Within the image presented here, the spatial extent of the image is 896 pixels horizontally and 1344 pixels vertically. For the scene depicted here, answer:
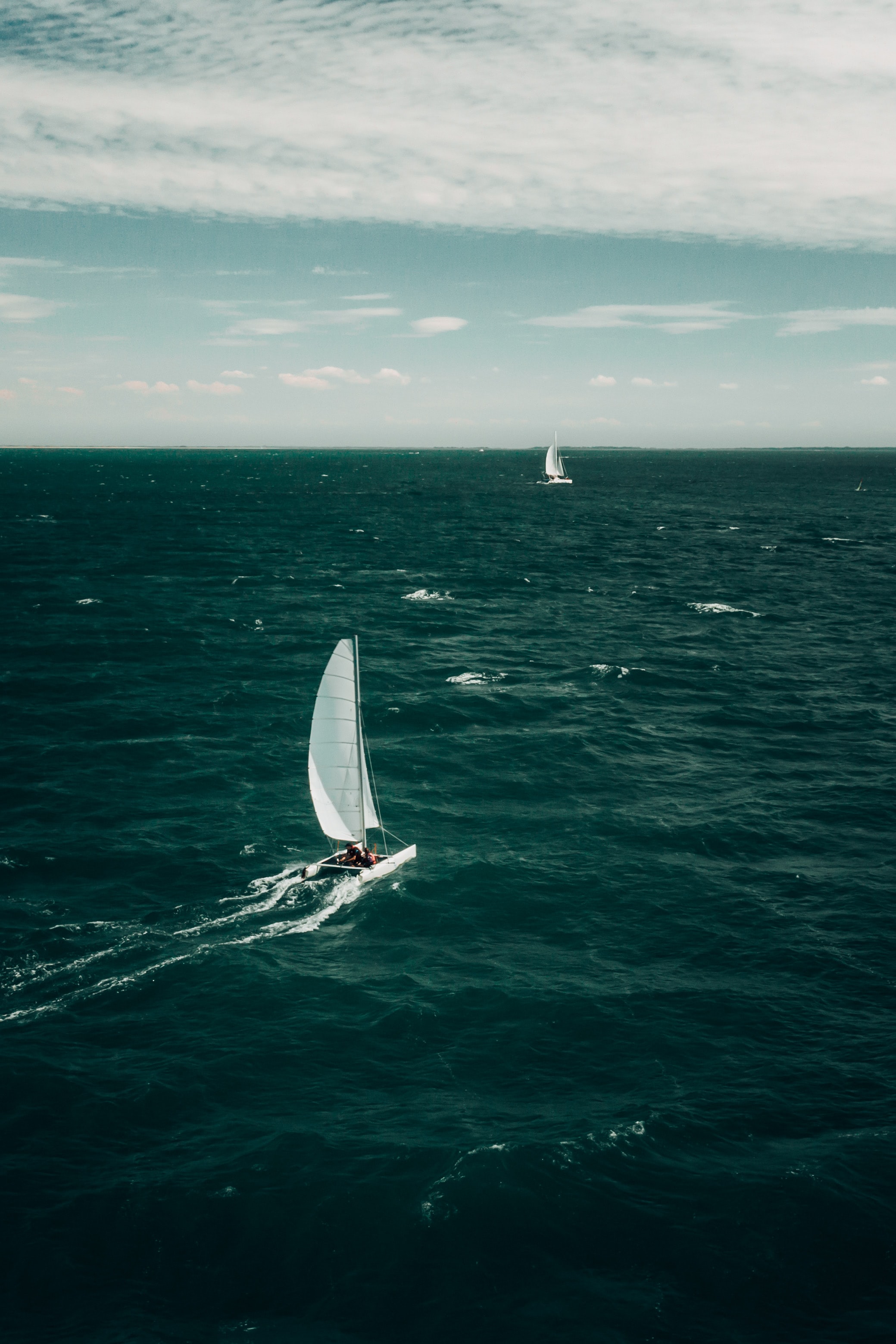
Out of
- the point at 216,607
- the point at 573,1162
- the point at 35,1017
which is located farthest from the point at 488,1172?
the point at 216,607

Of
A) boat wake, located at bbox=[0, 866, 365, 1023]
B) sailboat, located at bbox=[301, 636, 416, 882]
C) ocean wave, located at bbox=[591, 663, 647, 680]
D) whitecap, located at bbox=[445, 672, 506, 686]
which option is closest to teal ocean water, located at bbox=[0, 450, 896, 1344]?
boat wake, located at bbox=[0, 866, 365, 1023]

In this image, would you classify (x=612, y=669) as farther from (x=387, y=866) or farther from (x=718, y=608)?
(x=387, y=866)

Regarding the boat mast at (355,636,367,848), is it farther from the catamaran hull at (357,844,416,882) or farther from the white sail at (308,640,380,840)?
the catamaran hull at (357,844,416,882)

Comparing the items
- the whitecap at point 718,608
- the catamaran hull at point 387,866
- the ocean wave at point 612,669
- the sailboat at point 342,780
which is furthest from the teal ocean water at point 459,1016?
the whitecap at point 718,608

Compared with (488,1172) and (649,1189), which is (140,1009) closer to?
(488,1172)

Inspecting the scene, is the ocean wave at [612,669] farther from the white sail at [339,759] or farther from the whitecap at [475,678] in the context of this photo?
the white sail at [339,759]

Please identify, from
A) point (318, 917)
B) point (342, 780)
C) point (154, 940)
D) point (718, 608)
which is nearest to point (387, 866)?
point (318, 917)
